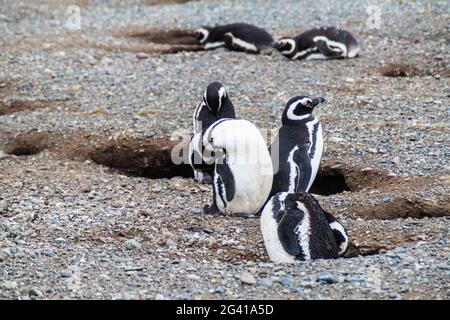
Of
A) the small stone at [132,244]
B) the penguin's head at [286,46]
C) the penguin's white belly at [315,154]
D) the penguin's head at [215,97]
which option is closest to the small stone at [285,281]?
the small stone at [132,244]

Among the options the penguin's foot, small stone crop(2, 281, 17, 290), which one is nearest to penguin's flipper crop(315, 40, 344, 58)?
the penguin's foot

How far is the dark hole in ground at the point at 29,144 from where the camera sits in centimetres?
745

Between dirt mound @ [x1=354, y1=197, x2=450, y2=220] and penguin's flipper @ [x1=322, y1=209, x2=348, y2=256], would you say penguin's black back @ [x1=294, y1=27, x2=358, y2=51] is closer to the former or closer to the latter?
dirt mound @ [x1=354, y1=197, x2=450, y2=220]

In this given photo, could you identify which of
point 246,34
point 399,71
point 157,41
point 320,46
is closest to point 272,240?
point 399,71

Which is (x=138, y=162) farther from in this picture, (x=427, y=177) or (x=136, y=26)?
(x=136, y=26)

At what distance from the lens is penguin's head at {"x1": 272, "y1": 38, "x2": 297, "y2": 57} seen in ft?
31.9

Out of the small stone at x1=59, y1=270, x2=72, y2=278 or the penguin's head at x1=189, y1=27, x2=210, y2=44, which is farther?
the penguin's head at x1=189, y1=27, x2=210, y2=44

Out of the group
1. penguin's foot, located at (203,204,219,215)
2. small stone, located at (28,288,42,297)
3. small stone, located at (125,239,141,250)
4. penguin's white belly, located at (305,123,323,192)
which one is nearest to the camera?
small stone, located at (28,288,42,297)

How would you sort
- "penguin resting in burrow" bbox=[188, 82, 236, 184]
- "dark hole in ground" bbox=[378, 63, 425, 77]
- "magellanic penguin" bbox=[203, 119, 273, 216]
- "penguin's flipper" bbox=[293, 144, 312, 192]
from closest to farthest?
"magellanic penguin" bbox=[203, 119, 273, 216], "penguin's flipper" bbox=[293, 144, 312, 192], "penguin resting in burrow" bbox=[188, 82, 236, 184], "dark hole in ground" bbox=[378, 63, 425, 77]

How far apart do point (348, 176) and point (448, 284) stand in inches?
87.1

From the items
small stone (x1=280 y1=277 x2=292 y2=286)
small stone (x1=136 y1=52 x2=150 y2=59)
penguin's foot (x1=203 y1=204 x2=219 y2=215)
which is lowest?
small stone (x1=136 y1=52 x2=150 y2=59)

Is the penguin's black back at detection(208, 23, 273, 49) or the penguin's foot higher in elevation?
the penguin's black back at detection(208, 23, 273, 49)

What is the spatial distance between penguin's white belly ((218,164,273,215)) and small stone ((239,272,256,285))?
1215 mm
